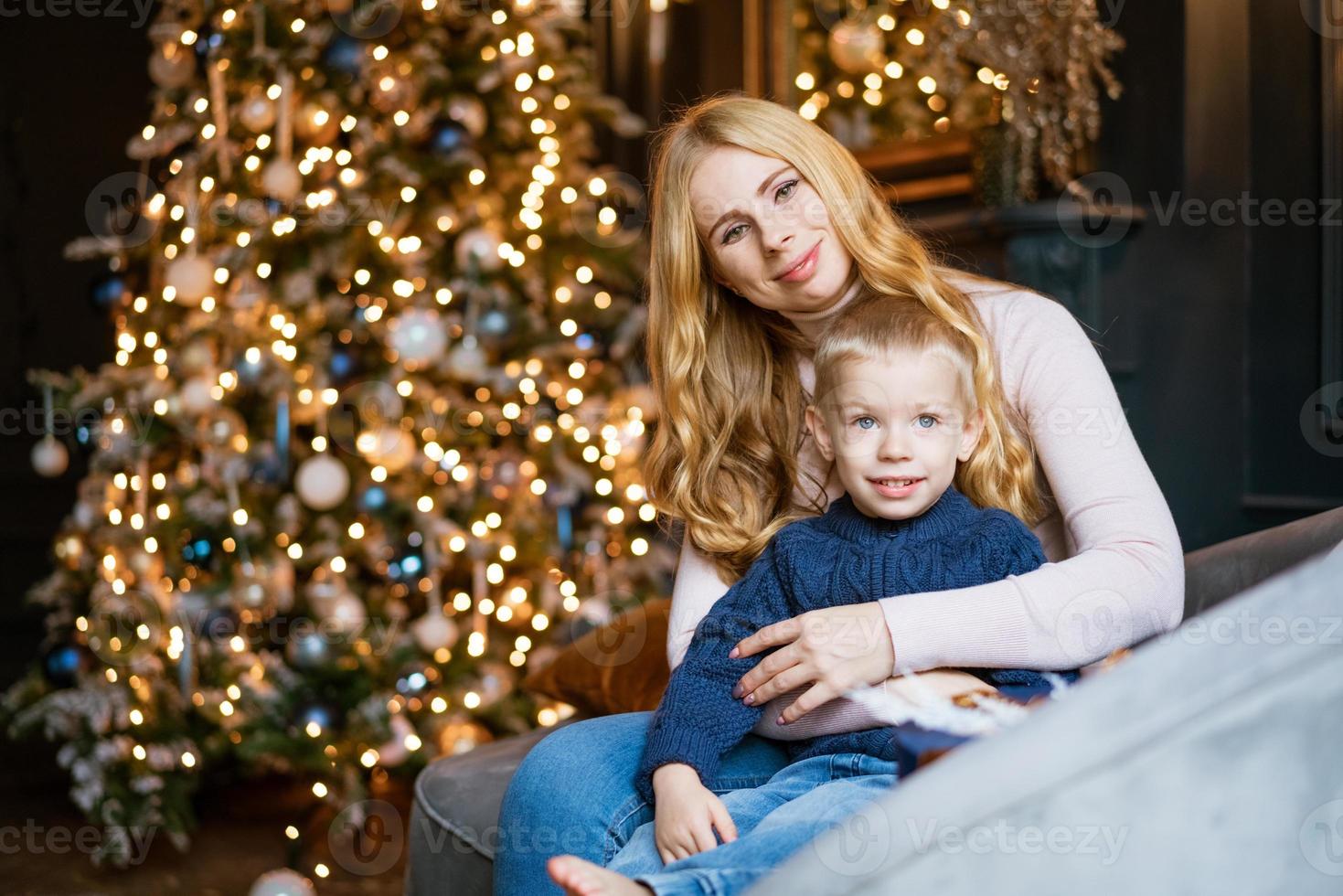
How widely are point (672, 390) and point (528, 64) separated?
178cm

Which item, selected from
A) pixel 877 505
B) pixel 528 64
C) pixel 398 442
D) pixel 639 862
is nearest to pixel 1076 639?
pixel 877 505

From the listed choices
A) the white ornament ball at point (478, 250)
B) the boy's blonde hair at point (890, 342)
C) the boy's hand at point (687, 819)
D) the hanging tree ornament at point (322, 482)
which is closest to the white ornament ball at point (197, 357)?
the hanging tree ornament at point (322, 482)

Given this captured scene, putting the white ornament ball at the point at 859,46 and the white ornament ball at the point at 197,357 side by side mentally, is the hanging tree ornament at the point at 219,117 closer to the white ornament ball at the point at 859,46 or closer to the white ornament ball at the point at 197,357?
the white ornament ball at the point at 197,357

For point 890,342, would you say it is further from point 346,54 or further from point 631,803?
point 346,54

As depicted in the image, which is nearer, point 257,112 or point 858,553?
point 858,553

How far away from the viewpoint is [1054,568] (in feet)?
4.85

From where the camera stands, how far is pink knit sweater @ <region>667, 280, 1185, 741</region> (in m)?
1.44

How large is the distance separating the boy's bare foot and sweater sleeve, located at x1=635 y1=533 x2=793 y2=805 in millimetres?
290

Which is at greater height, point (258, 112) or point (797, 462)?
point (258, 112)

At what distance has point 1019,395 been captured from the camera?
1684mm

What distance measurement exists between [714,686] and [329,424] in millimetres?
1879

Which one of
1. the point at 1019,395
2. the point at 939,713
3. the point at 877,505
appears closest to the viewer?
the point at 939,713

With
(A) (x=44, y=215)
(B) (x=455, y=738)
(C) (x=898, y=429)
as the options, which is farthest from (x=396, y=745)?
(A) (x=44, y=215)

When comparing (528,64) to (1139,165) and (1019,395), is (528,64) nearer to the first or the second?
(1139,165)
